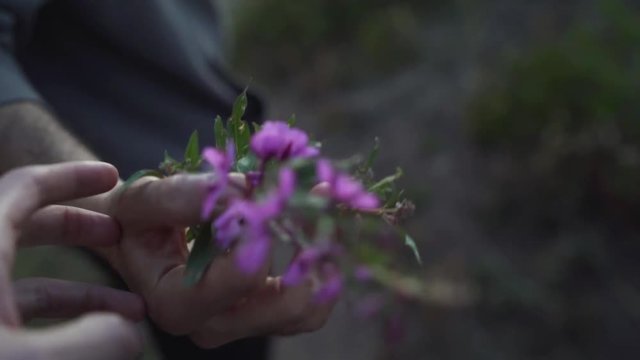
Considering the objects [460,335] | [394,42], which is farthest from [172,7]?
[394,42]

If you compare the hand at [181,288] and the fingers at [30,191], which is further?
the hand at [181,288]

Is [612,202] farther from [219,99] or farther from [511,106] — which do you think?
[219,99]

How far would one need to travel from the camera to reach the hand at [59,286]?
0.46 m

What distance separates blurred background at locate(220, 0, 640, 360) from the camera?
6.05 ft

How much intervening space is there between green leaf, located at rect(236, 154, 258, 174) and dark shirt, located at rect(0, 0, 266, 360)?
1.93ft

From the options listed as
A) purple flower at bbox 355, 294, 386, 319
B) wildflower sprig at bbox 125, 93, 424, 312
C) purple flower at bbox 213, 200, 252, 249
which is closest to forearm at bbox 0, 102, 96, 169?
wildflower sprig at bbox 125, 93, 424, 312

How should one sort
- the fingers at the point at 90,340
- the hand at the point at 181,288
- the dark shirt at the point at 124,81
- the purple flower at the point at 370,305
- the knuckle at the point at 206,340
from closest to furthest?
the fingers at the point at 90,340 → the hand at the point at 181,288 → the knuckle at the point at 206,340 → the dark shirt at the point at 124,81 → the purple flower at the point at 370,305

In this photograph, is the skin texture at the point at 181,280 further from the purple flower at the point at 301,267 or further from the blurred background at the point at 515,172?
the blurred background at the point at 515,172

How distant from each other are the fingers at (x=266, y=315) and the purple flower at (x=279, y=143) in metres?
0.16

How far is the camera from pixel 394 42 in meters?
2.65

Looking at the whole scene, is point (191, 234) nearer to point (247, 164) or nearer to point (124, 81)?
point (247, 164)

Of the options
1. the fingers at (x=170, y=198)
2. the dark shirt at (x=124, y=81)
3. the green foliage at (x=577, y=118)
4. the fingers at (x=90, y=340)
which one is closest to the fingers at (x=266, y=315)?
the fingers at (x=170, y=198)

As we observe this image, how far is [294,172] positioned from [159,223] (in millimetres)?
171

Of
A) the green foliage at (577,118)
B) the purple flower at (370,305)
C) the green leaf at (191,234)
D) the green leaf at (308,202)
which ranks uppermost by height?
the green foliage at (577,118)
